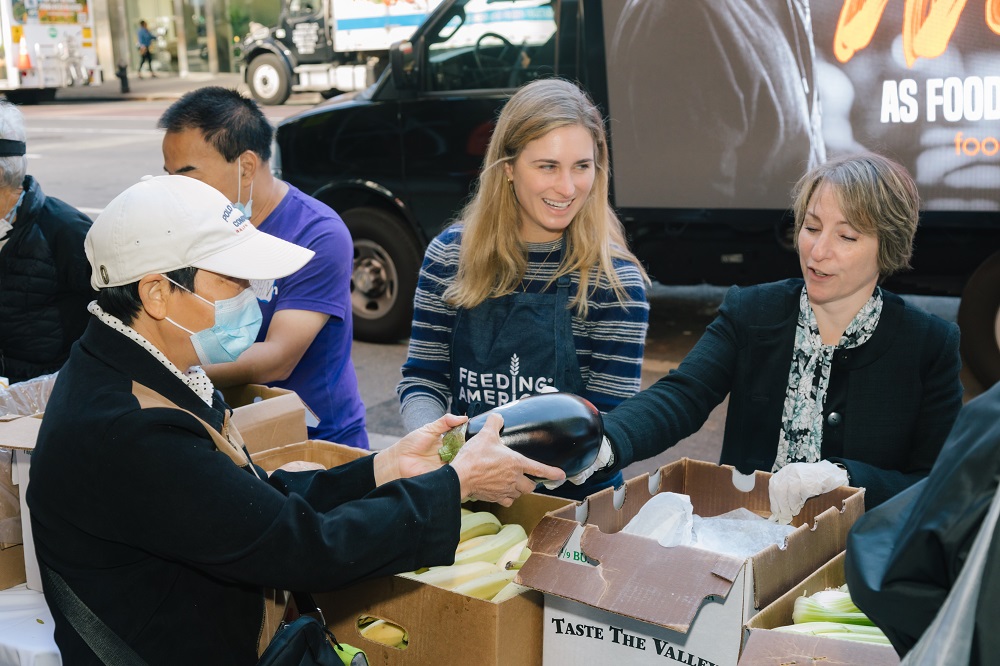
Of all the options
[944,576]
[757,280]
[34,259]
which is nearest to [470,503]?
[944,576]

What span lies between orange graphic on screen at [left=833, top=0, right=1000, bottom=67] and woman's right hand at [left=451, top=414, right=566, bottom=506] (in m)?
4.79

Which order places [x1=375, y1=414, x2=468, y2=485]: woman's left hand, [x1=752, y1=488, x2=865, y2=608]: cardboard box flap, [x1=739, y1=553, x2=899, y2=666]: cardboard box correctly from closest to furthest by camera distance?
1. [x1=739, y1=553, x2=899, y2=666]: cardboard box
2. [x1=752, y1=488, x2=865, y2=608]: cardboard box flap
3. [x1=375, y1=414, x2=468, y2=485]: woman's left hand

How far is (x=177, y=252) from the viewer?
2.21 metres

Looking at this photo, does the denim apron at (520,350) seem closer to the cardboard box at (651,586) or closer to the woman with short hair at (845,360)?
the woman with short hair at (845,360)

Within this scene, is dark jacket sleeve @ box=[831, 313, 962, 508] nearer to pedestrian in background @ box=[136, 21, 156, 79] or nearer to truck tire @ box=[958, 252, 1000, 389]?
truck tire @ box=[958, 252, 1000, 389]

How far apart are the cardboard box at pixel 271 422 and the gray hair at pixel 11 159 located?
1.45 meters

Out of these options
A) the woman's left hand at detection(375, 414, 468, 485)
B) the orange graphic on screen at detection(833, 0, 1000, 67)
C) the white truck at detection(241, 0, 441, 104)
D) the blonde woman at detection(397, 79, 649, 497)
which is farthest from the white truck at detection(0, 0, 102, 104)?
the woman's left hand at detection(375, 414, 468, 485)

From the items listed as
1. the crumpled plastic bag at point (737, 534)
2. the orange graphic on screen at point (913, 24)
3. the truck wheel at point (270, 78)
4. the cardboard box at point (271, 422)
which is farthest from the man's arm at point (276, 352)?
the truck wheel at point (270, 78)

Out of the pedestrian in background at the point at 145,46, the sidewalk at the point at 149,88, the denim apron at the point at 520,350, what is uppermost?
the pedestrian in background at the point at 145,46

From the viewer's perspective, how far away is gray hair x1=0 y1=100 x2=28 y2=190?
3.92 metres

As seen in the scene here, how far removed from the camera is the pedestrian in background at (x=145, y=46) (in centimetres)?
3597

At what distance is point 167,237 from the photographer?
86.7 inches

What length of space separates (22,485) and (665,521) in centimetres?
180

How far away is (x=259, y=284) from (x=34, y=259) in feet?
6.11
